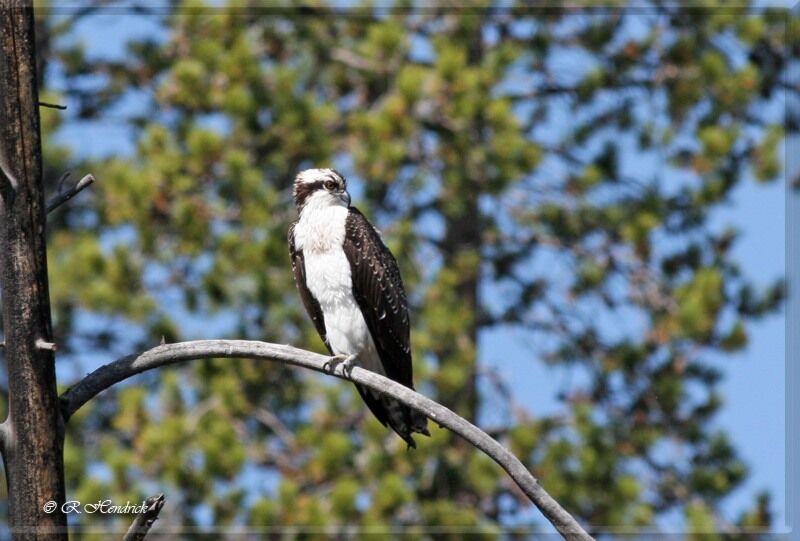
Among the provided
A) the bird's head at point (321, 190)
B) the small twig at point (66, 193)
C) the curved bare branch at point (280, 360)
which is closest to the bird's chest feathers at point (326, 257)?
the bird's head at point (321, 190)

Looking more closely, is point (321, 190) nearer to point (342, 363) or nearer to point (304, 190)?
point (304, 190)

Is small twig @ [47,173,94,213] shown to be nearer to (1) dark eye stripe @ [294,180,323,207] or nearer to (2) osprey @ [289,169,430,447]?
(2) osprey @ [289,169,430,447]

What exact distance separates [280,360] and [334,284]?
263 cm

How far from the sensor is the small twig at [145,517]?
3.12 m

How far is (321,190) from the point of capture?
6.54m

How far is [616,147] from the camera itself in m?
12.9

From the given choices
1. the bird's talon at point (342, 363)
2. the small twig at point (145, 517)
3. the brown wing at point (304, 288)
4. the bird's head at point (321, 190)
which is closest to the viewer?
the small twig at point (145, 517)

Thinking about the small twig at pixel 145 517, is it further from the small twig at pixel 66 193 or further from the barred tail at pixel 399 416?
the barred tail at pixel 399 416

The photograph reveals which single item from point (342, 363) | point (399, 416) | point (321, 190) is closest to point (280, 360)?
point (342, 363)

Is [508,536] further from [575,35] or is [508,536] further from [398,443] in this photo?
[575,35]

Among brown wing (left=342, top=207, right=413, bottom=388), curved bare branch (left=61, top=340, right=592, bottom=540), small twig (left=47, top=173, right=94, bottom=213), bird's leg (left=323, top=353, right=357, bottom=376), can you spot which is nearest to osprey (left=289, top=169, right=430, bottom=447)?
brown wing (left=342, top=207, right=413, bottom=388)

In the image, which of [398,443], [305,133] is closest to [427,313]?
[398,443]

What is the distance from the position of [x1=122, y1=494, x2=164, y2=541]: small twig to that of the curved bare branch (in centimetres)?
36

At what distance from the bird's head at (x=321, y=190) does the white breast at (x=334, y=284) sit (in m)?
0.15
